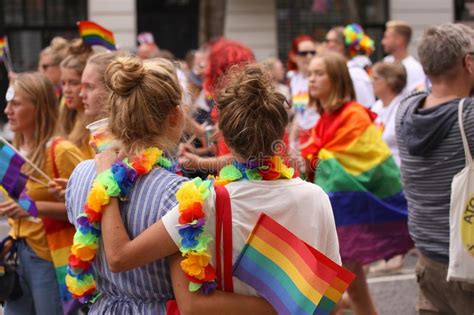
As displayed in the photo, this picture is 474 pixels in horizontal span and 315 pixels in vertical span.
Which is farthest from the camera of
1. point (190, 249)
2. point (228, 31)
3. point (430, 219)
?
point (228, 31)

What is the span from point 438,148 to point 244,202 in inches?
Answer: 64.1

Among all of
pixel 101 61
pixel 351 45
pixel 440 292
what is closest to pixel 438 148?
pixel 440 292

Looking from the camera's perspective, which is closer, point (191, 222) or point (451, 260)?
point (191, 222)

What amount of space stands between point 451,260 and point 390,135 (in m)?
3.78

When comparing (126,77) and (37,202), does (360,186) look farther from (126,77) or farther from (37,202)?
(126,77)

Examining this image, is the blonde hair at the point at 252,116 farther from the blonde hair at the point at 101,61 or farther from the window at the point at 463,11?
the window at the point at 463,11

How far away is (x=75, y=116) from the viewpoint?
5090 millimetres

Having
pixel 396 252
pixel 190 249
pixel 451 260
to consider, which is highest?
pixel 190 249

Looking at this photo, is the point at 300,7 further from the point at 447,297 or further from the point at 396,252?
the point at 447,297

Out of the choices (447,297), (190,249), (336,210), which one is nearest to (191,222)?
(190,249)

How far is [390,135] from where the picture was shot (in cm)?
768

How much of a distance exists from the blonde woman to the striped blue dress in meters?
1.49

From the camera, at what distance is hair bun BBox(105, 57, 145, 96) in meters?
2.88

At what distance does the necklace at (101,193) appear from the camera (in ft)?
9.36
